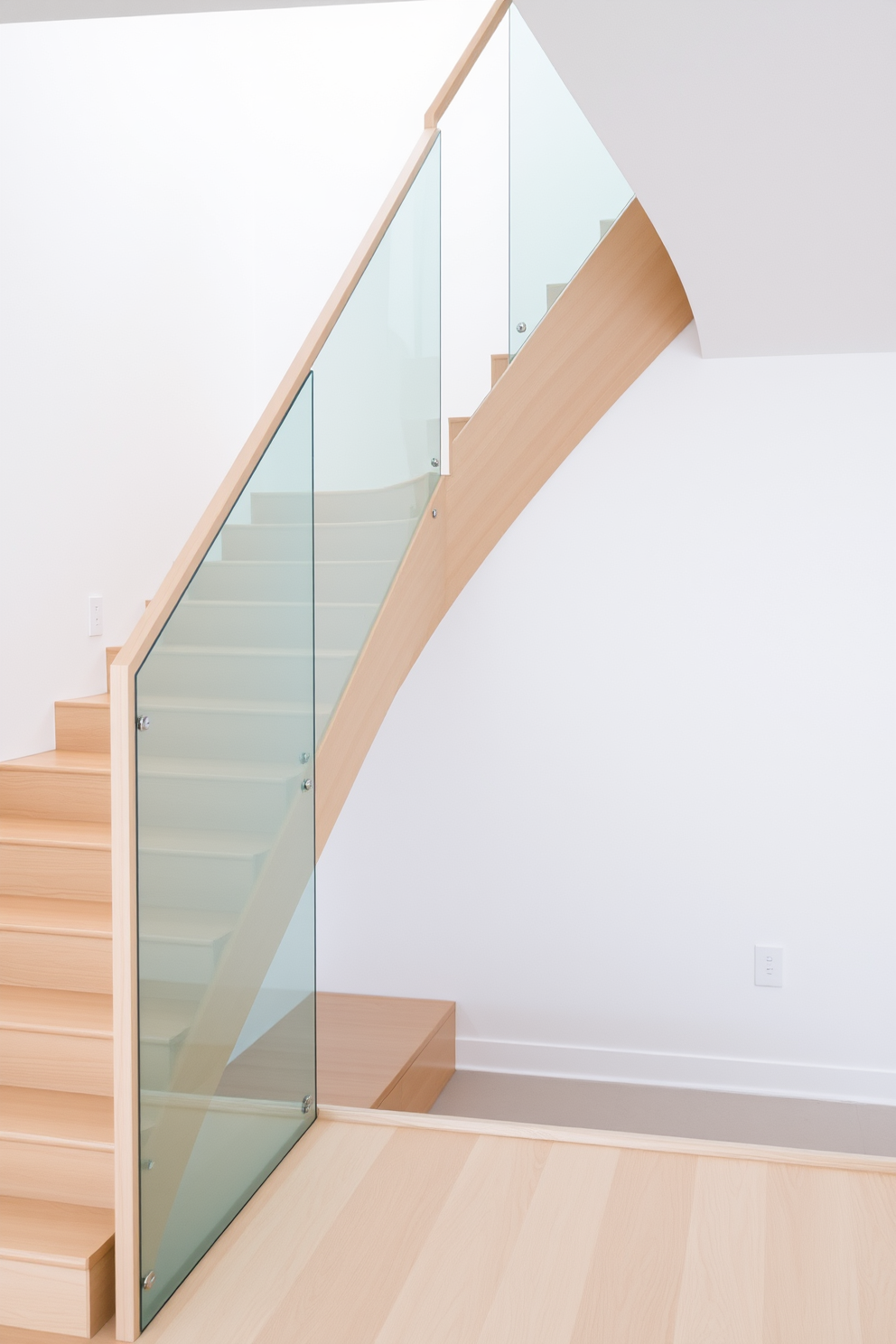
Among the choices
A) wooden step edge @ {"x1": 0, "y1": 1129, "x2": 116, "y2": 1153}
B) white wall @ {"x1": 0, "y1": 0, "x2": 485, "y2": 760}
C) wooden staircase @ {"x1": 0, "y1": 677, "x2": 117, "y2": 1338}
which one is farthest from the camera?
white wall @ {"x1": 0, "y1": 0, "x2": 485, "y2": 760}

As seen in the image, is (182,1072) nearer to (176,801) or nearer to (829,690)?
(176,801)

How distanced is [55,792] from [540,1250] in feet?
5.98

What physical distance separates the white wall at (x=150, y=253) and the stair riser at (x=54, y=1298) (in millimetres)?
1709

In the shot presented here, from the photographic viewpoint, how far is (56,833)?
10.5 feet

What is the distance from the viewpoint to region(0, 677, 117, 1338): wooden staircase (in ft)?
6.98

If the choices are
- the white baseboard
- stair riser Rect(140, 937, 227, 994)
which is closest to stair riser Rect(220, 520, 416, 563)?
stair riser Rect(140, 937, 227, 994)

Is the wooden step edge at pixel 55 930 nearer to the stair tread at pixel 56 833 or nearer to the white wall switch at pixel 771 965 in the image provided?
the stair tread at pixel 56 833

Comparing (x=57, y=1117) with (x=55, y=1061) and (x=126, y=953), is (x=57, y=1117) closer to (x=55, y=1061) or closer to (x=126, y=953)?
(x=55, y=1061)

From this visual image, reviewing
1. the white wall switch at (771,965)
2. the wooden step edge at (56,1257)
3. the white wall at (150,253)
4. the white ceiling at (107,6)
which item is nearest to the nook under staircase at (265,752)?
the wooden step edge at (56,1257)

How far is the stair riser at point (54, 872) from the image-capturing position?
3061 mm

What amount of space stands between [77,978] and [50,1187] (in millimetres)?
570

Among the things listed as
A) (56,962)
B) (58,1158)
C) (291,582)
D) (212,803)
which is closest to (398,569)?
(291,582)

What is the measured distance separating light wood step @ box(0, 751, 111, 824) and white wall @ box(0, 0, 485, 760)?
184mm

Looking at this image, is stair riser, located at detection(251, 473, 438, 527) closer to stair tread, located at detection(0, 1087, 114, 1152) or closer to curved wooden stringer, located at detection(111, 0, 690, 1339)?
curved wooden stringer, located at detection(111, 0, 690, 1339)
